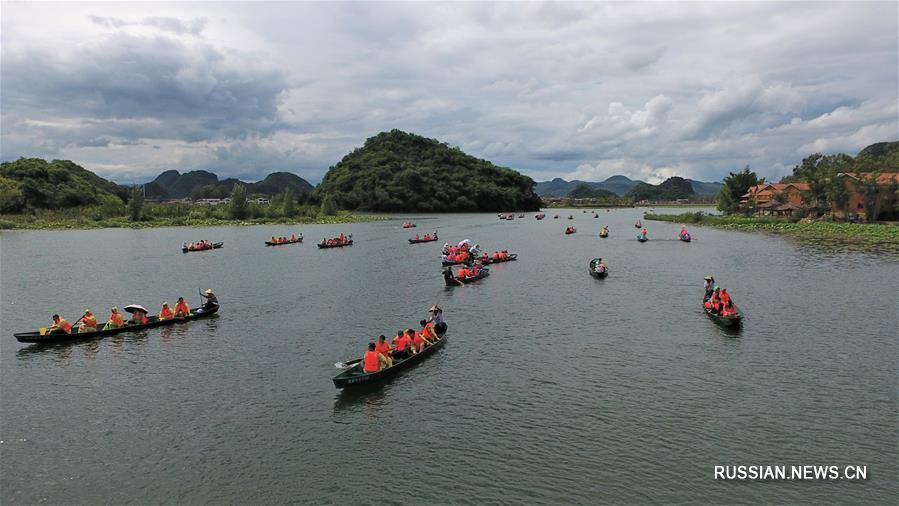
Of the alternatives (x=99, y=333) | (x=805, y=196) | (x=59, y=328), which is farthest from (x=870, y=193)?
(x=59, y=328)

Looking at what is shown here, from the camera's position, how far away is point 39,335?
3231 centimetres

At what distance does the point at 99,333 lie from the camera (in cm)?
3422

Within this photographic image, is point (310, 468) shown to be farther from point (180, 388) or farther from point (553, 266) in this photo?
point (553, 266)

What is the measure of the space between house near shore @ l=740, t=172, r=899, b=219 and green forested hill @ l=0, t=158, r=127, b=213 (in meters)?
156

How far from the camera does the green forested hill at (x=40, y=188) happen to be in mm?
136875

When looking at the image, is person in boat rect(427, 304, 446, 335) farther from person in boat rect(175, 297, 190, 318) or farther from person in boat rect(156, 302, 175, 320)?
person in boat rect(156, 302, 175, 320)

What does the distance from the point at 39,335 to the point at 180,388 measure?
504 inches

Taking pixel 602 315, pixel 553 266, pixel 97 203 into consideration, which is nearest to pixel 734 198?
pixel 553 266

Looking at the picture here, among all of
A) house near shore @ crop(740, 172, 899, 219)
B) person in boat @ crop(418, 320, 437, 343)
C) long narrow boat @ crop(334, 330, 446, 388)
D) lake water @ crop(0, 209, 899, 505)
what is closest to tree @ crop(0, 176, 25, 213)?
lake water @ crop(0, 209, 899, 505)

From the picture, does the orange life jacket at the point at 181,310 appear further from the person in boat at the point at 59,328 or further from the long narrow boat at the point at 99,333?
the person in boat at the point at 59,328

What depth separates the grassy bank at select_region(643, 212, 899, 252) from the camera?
78.6 meters

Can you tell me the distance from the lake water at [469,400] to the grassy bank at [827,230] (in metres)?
36.0

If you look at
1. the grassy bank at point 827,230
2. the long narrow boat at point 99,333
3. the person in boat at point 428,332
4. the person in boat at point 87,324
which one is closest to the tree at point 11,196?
the long narrow boat at point 99,333

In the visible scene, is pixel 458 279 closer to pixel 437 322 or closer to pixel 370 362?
pixel 437 322
